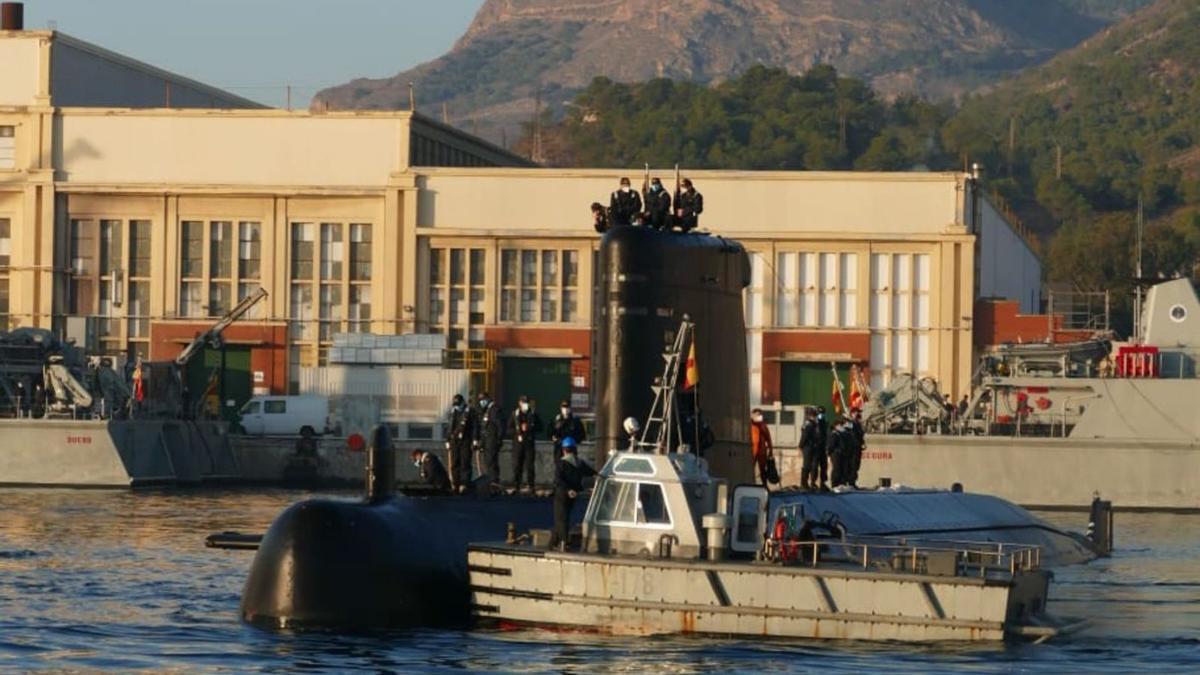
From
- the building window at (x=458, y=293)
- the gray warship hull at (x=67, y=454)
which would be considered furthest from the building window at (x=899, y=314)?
the gray warship hull at (x=67, y=454)

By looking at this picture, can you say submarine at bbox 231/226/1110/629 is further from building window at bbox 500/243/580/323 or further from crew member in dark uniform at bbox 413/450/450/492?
building window at bbox 500/243/580/323

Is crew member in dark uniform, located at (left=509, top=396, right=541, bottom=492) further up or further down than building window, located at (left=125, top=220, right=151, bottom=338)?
further down

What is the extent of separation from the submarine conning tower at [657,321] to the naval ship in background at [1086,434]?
25245 millimetres

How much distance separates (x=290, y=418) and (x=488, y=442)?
98.6 feet

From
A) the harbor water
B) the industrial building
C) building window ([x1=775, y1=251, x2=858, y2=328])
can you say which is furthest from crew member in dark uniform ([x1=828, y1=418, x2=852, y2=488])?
building window ([x1=775, y1=251, x2=858, y2=328])

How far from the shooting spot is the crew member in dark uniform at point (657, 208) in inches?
1164

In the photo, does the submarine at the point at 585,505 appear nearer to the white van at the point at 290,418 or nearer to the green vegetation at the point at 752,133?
the white van at the point at 290,418

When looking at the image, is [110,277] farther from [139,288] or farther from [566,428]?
[566,428]

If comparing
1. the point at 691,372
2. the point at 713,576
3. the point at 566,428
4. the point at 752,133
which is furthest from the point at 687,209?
the point at 752,133

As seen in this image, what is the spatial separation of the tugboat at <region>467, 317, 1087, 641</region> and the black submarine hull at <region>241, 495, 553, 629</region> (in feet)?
1.68

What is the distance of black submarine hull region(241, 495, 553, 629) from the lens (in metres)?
25.7

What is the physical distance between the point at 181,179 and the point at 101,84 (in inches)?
270

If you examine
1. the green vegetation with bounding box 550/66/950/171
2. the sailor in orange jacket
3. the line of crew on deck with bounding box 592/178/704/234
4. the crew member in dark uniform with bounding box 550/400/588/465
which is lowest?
the sailor in orange jacket

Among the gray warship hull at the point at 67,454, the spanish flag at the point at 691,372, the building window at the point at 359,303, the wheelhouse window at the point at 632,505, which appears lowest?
the gray warship hull at the point at 67,454
